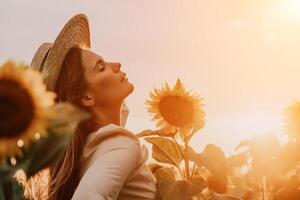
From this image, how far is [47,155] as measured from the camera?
0.55 m

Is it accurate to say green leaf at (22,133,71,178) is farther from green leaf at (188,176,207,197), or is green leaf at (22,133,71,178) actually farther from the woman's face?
the woman's face

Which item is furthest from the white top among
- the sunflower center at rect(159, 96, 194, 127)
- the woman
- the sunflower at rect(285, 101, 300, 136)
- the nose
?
the sunflower at rect(285, 101, 300, 136)

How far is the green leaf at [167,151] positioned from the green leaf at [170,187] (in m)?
0.02

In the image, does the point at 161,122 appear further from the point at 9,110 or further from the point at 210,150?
the point at 9,110

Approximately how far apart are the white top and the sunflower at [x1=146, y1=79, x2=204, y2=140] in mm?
99

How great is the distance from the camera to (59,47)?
1.56m

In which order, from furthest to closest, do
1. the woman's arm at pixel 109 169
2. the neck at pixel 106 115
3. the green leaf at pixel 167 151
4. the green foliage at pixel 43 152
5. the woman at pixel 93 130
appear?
the neck at pixel 106 115 < the green leaf at pixel 167 151 < the woman at pixel 93 130 < the woman's arm at pixel 109 169 < the green foliage at pixel 43 152

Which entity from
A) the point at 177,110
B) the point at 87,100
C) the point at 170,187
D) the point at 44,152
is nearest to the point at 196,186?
the point at 170,187

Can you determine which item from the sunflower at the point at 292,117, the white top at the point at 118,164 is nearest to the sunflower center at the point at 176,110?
the white top at the point at 118,164

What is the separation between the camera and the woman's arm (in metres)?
1.12

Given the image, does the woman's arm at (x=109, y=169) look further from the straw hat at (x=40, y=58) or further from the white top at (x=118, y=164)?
the straw hat at (x=40, y=58)

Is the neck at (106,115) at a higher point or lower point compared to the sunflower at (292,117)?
lower

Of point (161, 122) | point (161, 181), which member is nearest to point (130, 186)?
point (161, 181)

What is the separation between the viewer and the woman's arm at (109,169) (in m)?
1.12
